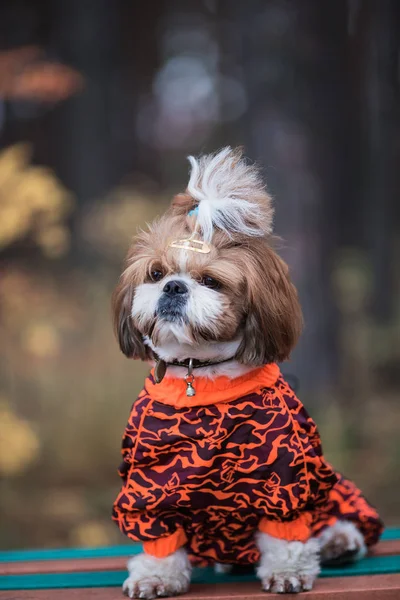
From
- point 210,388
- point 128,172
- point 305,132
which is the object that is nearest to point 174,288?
point 210,388

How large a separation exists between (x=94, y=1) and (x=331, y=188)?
149cm

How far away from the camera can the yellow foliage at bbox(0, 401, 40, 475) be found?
4141mm

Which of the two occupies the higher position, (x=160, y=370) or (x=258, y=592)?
(x=160, y=370)

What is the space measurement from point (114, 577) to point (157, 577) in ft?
0.92

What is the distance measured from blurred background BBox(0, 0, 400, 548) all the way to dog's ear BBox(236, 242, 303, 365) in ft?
6.57

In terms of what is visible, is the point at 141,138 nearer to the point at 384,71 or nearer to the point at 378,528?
the point at 384,71

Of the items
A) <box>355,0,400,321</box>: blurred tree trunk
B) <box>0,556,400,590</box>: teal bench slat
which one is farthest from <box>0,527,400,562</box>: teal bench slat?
<box>355,0,400,321</box>: blurred tree trunk

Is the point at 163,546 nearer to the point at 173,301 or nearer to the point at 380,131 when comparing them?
the point at 173,301

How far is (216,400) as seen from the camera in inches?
83.3

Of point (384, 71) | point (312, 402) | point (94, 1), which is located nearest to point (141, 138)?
point (94, 1)

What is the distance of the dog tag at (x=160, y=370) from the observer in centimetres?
214

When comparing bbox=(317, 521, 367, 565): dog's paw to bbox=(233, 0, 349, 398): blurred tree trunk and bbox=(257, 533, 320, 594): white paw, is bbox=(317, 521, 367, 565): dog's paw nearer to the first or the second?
bbox=(257, 533, 320, 594): white paw

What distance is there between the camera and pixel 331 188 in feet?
13.9

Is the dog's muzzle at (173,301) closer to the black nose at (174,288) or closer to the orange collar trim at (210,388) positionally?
the black nose at (174,288)
